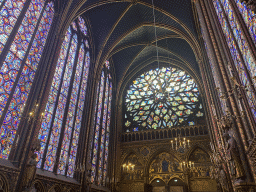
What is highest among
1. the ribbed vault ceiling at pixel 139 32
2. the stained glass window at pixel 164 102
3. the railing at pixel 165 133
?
the ribbed vault ceiling at pixel 139 32

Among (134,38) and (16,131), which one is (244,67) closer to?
(16,131)

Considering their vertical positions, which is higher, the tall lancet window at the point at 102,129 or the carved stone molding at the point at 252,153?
the tall lancet window at the point at 102,129

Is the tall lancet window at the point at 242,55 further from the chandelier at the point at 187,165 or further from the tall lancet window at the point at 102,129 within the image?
the tall lancet window at the point at 102,129

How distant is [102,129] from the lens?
17922mm

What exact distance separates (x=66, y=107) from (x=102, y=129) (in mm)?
5368

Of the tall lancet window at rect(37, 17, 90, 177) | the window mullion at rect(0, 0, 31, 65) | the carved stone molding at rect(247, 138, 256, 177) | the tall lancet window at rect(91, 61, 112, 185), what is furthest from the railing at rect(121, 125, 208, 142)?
the window mullion at rect(0, 0, 31, 65)

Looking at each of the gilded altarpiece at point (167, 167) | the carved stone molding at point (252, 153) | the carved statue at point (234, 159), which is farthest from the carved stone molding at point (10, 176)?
the gilded altarpiece at point (167, 167)

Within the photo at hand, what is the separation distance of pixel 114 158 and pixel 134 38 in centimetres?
1070

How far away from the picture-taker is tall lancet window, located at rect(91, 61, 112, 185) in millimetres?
15975

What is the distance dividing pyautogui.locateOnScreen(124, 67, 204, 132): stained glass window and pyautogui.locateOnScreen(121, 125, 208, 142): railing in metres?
0.47

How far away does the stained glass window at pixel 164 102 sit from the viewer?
62.6 ft

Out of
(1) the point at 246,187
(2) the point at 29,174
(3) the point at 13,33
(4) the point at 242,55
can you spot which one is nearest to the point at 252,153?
(1) the point at 246,187

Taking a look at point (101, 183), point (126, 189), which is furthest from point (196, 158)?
point (101, 183)

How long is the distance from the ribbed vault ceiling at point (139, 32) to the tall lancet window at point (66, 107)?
1619 millimetres
